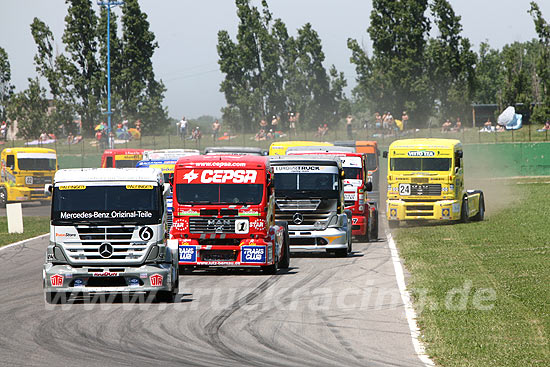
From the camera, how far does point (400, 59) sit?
73938mm

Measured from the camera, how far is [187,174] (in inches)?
821

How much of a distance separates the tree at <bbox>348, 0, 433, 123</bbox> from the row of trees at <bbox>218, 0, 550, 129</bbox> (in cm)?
7

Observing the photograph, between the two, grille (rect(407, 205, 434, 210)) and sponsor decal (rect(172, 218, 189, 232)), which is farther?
grille (rect(407, 205, 434, 210))

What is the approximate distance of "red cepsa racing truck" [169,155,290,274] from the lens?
2028 cm

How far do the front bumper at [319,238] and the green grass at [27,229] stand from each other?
9.64m

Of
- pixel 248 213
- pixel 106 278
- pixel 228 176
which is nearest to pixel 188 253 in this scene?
pixel 248 213

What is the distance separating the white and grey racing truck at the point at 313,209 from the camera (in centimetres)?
2388

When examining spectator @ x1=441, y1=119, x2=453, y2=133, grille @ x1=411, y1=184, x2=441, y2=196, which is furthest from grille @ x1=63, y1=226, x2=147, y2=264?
spectator @ x1=441, y1=119, x2=453, y2=133

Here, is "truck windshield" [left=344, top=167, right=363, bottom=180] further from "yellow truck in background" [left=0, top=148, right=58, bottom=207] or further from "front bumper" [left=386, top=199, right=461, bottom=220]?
"yellow truck in background" [left=0, top=148, right=58, bottom=207]

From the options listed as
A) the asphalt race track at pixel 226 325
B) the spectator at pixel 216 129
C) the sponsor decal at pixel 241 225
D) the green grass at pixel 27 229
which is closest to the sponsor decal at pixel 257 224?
the sponsor decal at pixel 241 225

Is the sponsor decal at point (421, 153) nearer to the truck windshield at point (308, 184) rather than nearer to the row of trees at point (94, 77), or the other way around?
the truck windshield at point (308, 184)

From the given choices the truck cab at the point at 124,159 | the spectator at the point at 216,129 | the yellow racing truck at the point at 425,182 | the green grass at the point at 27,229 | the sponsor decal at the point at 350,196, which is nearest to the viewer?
the sponsor decal at the point at 350,196

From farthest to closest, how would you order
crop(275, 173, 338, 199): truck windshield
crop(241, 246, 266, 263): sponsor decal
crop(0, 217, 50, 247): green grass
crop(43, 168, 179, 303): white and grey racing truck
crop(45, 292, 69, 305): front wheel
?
crop(0, 217, 50, 247): green grass, crop(275, 173, 338, 199): truck windshield, crop(241, 246, 266, 263): sponsor decal, crop(45, 292, 69, 305): front wheel, crop(43, 168, 179, 303): white and grey racing truck

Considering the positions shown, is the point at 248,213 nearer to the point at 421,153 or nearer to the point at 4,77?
the point at 421,153
